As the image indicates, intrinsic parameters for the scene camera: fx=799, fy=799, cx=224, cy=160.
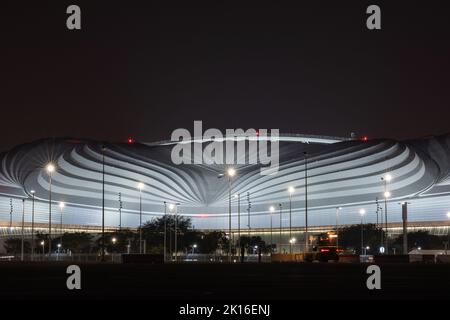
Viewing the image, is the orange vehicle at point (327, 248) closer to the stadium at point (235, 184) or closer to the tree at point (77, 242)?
the stadium at point (235, 184)

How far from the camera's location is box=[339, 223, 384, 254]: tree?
443ft

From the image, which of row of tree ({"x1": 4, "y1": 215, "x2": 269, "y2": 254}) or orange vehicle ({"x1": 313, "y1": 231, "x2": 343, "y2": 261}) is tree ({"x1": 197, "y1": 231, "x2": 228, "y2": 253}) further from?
orange vehicle ({"x1": 313, "y1": 231, "x2": 343, "y2": 261})

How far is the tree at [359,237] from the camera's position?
135 metres

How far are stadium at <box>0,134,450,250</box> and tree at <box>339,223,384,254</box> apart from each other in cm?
495

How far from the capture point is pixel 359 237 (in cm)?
13788

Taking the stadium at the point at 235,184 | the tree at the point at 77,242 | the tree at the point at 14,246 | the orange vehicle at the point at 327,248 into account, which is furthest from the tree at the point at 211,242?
the orange vehicle at the point at 327,248

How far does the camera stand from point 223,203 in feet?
579

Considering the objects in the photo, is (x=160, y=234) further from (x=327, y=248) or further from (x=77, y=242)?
(x=327, y=248)

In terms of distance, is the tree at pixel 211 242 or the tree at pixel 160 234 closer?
the tree at pixel 160 234

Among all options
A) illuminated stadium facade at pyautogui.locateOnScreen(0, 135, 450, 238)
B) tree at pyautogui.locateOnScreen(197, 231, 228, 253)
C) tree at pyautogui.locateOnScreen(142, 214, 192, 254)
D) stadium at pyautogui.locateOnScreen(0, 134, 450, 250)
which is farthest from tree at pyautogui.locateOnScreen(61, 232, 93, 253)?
tree at pyautogui.locateOnScreen(197, 231, 228, 253)

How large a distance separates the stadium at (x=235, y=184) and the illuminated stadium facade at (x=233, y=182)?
200 mm

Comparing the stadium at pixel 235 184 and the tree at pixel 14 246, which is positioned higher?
the stadium at pixel 235 184

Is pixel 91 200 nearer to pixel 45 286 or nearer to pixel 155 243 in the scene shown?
pixel 155 243

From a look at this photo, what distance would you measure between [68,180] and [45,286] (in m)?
134
